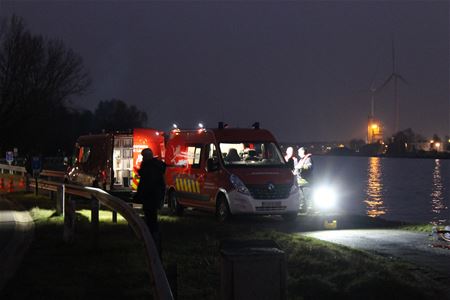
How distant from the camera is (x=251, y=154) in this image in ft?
60.3

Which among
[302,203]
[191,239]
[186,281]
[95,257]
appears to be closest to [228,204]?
[302,203]

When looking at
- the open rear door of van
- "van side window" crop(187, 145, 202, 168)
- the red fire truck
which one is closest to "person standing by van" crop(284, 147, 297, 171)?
the red fire truck

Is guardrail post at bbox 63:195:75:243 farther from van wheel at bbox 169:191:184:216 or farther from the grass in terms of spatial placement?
van wheel at bbox 169:191:184:216

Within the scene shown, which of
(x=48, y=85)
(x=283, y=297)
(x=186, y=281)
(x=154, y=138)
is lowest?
(x=186, y=281)

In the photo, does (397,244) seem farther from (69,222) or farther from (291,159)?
(69,222)

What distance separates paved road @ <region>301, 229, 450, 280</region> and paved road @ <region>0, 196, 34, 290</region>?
19.1ft

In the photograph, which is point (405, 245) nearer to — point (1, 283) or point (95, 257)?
point (95, 257)

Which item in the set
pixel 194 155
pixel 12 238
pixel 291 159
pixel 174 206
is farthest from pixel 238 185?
pixel 12 238

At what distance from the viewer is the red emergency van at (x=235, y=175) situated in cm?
1744

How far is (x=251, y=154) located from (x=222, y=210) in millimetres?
1626

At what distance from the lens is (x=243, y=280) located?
16.8 ft

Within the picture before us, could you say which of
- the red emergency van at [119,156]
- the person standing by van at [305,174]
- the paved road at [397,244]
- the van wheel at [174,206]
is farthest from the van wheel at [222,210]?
the red emergency van at [119,156]

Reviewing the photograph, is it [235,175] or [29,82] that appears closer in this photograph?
[235,175]

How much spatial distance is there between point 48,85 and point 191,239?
1479 inches
